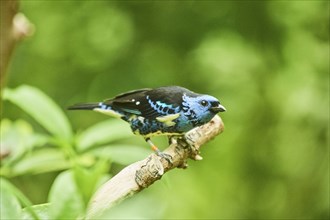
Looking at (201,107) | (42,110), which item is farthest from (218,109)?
(42,110)

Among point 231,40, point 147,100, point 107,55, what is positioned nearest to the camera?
point 147,100

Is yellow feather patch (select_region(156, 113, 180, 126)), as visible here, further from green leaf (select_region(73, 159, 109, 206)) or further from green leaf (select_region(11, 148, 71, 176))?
green leaf (select_region(73, 159, 109, 206))

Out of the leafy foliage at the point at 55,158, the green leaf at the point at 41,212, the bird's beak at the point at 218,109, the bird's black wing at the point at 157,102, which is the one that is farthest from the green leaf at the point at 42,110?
the green leaf at the point at 41,212

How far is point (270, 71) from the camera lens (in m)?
2.58

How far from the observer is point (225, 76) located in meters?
2.55

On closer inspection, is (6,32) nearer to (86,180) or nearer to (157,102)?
(157,102)

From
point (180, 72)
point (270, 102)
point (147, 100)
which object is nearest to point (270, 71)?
point (270, 102)

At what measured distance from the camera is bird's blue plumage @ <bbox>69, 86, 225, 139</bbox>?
41.2 inches

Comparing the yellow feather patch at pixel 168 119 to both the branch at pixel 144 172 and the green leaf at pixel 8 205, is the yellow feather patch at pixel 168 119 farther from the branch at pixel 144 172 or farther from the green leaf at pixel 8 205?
the green leaf at pixel 8 205

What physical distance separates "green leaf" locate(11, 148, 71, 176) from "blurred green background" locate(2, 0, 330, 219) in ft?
3.84

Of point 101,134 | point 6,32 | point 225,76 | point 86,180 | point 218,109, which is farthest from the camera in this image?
point 225,76

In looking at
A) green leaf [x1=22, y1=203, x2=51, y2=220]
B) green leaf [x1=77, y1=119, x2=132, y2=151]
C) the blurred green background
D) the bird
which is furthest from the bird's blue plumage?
the blurred green background

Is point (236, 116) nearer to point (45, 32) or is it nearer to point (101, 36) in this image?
point (101, 36)

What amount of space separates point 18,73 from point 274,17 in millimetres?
968
